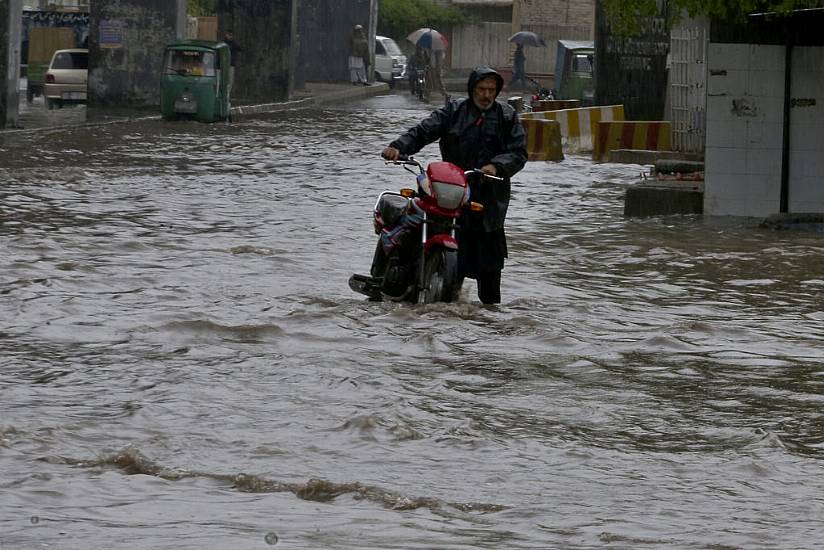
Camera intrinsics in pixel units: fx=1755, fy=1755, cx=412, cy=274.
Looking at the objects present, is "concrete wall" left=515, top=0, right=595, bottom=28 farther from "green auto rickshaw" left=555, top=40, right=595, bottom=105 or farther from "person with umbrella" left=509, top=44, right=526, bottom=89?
"green auto rickshaw" left=555, top=40, right=595, bottom=105

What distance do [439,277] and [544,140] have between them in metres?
15.7

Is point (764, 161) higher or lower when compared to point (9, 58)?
lower

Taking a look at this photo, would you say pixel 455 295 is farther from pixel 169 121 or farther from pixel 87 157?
pixel 169 121

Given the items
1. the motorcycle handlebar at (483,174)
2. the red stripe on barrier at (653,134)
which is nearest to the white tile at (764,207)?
the motorcycle handlebar at (483,174)

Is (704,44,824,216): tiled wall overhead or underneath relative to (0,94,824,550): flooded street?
overhead

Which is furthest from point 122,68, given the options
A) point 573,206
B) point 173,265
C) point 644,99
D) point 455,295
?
point 455,295

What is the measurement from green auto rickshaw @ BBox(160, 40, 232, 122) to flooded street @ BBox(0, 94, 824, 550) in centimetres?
1738

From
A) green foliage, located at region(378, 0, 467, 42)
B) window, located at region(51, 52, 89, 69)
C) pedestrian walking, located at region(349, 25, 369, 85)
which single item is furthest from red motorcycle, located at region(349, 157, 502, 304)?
green foliage, located at region(378, 0, 467, 42)

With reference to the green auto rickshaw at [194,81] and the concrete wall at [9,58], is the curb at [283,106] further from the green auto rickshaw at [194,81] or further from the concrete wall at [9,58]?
the green auto rickshaw at [194,81]

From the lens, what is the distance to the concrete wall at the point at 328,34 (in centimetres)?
5716

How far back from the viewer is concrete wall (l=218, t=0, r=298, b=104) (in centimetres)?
4475

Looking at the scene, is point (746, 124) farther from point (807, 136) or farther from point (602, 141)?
point (602, 141)

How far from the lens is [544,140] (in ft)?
85.4

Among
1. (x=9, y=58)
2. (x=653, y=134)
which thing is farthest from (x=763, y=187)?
(x=9, y=58)
